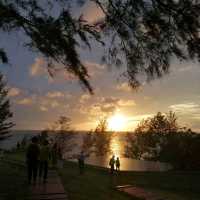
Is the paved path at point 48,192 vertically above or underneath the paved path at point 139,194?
above

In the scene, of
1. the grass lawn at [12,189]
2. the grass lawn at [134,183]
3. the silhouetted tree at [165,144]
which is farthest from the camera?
the silhouetted tree at [165,144]

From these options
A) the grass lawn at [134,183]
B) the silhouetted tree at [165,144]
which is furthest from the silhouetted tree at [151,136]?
the grass lawn at [134,183]

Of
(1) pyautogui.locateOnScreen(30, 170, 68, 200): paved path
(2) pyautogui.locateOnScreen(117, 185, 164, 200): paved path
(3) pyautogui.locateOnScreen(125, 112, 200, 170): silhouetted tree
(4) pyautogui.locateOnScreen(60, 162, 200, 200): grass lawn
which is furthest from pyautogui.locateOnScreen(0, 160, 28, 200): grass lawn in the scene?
(3) pyautogui.locateOnScreen(125, 112, 200, 170): silhouetted tree

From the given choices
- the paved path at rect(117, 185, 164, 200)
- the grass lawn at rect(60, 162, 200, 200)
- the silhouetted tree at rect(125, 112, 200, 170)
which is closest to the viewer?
the paved path at rect(117, 185, 164, 200)

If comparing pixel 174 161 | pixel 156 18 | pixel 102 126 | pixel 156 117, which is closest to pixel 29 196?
pixel 156 18

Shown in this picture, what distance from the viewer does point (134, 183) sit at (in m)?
23.0

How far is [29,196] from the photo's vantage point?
10.9 meters

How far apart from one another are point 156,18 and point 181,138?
1447 inches

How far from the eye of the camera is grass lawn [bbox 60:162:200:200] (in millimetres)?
15062

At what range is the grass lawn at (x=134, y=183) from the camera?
1506 centimetres

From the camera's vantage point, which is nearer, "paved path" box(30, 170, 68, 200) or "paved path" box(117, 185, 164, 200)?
"paved path" box(30, 170, 68, 200)

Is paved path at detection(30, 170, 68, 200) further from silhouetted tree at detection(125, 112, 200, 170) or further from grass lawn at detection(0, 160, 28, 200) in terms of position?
silhouetted tree at detection(125, 112, 200, 170)

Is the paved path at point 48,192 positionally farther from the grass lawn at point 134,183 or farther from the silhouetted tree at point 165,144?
the silhouetted tree at point 165,144

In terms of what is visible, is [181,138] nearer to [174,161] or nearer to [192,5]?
[174,161]
